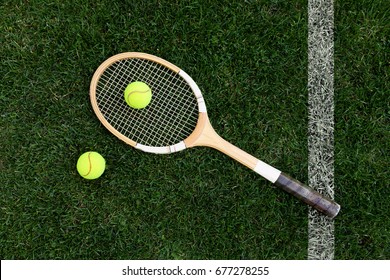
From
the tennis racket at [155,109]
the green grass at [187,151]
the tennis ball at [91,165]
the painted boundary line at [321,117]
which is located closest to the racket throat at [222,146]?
the tennis racket at [155,109]

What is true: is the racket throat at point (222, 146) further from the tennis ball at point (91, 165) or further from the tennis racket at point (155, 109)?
the tennis ball at point (91, 165)

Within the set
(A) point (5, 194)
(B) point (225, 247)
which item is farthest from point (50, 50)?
(B) point (225, 247)

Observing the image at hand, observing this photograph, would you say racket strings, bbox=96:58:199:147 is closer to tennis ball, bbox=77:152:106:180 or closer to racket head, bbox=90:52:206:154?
racket head, bbox=90:52:206:154

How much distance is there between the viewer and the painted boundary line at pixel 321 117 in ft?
9.18

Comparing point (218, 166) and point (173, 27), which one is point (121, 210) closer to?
point (218, 166)

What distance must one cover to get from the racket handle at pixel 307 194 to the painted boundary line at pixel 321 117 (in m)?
0.13

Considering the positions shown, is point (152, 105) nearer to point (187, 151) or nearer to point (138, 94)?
point (138, 94)

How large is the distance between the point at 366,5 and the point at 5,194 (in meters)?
2.59

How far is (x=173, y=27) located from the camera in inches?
112

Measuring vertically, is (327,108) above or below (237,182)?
above

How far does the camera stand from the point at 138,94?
2.62 meters

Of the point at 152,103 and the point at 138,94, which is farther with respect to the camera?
the point at 152,103

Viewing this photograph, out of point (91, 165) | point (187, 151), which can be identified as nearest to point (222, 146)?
point (187, 151)

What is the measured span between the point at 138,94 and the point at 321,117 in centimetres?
116
